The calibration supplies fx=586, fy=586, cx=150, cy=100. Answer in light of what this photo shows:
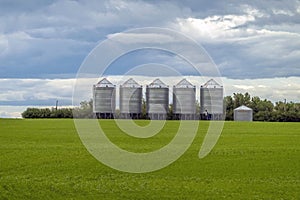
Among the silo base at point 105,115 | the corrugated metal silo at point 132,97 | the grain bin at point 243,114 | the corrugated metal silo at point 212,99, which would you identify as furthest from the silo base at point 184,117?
the silo base at point 105,115

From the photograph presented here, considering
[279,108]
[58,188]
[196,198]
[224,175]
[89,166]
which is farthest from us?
[279,108]

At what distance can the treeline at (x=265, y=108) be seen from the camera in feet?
283

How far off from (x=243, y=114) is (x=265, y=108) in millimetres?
5519

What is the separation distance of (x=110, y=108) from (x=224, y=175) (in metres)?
52.9

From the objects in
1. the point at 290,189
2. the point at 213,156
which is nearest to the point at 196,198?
the point at 290,189

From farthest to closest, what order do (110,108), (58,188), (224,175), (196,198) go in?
(110,108)
(224,175)
(58,188)
(196,198)

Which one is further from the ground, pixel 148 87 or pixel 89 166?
pixel 148 87

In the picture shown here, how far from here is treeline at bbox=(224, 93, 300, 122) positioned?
283 ft

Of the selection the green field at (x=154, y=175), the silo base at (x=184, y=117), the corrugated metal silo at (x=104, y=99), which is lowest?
the green field at (x=154, y=175)

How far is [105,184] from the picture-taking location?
2153 centimetres

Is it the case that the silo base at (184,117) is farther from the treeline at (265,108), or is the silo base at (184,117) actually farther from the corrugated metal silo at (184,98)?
the treeline at (265,108)

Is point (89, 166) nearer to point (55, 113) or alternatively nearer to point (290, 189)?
point (290, 189)

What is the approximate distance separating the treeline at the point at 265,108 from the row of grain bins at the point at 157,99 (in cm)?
774

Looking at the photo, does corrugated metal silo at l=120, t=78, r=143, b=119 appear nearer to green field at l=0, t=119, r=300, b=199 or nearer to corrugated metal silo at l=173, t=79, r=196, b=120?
corrugated metal silo at l=173, t=79, r=196, b=120
